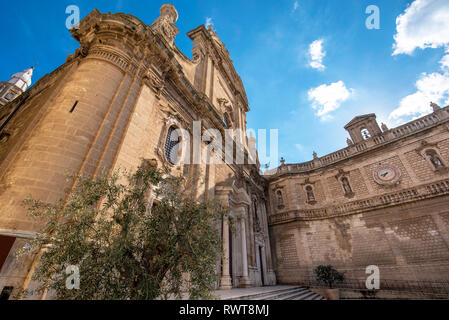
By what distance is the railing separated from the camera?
1043 centimetres

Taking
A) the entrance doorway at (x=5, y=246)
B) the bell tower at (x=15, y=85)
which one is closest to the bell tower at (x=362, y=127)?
the entrance doorway at (x=5, y=246)

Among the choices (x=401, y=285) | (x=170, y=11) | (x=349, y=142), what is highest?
(x=170, y=11)

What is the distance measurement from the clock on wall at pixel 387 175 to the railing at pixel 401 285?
579 cm

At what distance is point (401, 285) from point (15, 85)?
2277 inches

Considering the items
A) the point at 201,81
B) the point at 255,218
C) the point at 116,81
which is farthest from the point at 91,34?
the point at 255,218

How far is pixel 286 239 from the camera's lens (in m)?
16.2

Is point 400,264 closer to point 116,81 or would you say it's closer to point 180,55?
point 116,81

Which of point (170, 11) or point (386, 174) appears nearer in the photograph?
point (170, 11)

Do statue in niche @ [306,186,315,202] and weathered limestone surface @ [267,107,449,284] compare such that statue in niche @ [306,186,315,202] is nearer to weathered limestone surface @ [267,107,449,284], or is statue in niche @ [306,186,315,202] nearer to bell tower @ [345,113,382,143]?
→ weathered limestone surface @ [267,107,449,284]

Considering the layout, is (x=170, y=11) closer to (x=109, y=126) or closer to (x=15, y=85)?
(x=109, y=126)

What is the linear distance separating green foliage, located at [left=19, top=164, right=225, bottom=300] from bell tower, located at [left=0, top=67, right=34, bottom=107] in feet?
147

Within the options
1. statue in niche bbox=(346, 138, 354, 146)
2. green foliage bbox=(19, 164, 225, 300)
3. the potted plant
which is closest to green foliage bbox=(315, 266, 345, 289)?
the potted plant

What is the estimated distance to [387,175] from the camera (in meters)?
14.2

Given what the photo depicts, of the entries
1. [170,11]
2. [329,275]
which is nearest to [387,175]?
[329,275]
